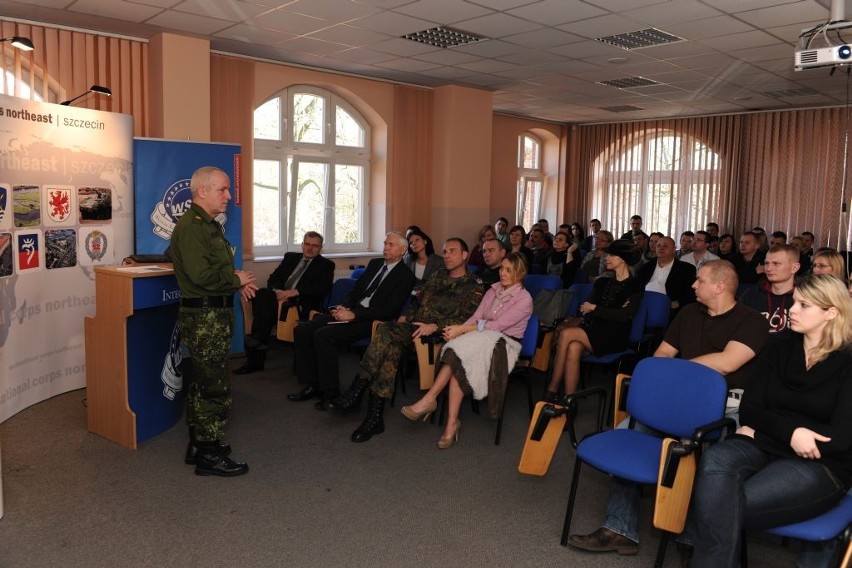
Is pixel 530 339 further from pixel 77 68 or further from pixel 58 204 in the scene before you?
pixel 77 68

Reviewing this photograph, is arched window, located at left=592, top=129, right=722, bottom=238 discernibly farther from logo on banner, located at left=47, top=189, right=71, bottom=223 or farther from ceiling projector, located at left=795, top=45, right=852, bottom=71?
logo on banner, located at left=47, top=189, right=71, bottom=223

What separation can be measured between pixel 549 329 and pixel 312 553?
9.72ft

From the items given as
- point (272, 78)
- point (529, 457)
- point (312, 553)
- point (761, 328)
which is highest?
point (272, 78)

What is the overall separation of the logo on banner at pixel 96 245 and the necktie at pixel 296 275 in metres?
1.70

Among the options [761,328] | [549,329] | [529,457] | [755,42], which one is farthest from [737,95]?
[529,457]

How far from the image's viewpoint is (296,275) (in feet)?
21.5

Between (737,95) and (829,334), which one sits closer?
(829,334)

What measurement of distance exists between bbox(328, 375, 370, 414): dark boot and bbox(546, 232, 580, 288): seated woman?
13.1ft

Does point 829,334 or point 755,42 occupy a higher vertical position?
point 755,42

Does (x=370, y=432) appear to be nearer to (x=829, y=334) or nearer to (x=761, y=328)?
(x=761, y=328)

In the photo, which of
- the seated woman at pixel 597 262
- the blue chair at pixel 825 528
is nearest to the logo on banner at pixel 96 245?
the seated woman at pixel 597 262

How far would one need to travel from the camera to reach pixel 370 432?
4422 millimetres

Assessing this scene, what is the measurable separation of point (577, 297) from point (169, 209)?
3.68 meters

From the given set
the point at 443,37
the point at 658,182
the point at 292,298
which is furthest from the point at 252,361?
the point at 658,182
